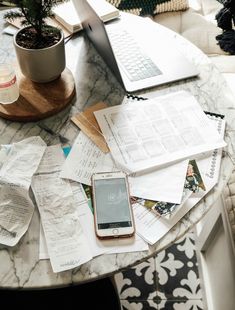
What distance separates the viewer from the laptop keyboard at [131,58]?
3.69 ft

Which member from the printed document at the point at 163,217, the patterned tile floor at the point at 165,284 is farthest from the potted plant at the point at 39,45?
the patterned tile floor at the point at 165,284

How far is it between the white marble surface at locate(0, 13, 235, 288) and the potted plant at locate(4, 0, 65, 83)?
11cm

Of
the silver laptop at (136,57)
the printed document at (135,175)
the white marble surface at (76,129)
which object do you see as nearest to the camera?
the white marble surface at (76,129)

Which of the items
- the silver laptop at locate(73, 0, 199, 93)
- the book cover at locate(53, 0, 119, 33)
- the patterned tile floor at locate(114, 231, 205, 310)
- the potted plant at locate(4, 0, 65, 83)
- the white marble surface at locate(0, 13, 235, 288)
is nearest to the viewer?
the white marble surface at locate(0, 13, 235, 288)

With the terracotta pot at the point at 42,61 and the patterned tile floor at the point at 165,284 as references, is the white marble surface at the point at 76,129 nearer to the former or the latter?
the terracotta pot at the point at 42,61

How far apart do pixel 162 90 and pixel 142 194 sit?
39 cm

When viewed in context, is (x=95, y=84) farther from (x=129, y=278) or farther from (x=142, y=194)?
(x=129, y=278)

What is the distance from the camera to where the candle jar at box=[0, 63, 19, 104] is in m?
0.97

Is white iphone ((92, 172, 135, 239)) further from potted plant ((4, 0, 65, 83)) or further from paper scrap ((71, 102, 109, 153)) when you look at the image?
potted plant ((4, 0, 65, 83))

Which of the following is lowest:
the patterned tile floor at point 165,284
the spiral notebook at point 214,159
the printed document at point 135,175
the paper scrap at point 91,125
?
the patterned tile floor at point 165,284

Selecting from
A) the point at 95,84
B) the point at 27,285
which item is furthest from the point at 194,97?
the point at 27,285

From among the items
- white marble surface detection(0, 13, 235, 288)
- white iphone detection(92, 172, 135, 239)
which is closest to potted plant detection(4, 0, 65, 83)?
white marble surface detection(0, 13, 235, 288)

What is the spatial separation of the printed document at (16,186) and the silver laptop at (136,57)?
13.7 inches

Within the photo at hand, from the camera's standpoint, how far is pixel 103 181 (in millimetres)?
841
